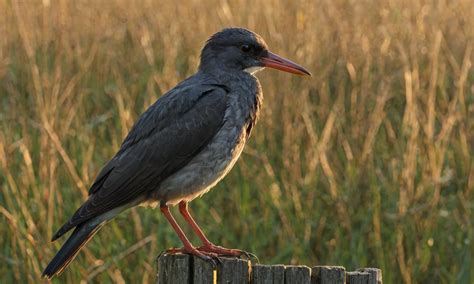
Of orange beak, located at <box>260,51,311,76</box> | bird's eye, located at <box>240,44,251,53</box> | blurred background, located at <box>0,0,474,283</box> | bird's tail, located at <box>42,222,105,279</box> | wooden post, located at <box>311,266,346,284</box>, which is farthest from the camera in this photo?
blurred background, located at <box>0,0,474,283</box>

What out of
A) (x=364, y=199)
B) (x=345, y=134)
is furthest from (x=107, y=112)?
(x=364, y=199)

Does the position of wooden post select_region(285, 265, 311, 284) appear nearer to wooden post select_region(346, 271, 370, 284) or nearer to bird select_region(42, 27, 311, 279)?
wooden post select_region(346, 271, 370, 284)

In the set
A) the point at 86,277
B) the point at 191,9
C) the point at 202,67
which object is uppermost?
the point at 191,9

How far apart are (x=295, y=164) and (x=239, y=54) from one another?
44.8 inches

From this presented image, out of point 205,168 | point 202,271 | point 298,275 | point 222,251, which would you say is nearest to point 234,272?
point 202,271

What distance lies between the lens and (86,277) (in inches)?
215

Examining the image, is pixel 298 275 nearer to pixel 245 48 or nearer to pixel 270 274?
pixel 270 274

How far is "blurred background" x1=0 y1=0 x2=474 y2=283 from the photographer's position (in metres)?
5.97

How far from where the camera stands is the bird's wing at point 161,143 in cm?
519

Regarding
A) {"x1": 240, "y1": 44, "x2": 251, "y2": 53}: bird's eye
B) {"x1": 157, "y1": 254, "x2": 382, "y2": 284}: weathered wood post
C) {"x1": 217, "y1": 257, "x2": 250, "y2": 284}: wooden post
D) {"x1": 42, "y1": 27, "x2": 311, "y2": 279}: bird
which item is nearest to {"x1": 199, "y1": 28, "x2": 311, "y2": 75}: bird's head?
{"x1": 240, "y1": 44, "x2": 251, "y2": 53}: bird's eye

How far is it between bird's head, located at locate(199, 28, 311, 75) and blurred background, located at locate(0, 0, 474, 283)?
31.2 inches

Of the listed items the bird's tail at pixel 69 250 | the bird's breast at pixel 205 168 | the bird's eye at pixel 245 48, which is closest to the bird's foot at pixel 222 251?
the bird's breast at pixel 205 168

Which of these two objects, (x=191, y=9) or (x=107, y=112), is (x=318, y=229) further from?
(x=191, y=9)

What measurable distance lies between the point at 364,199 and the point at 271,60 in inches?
49.7
